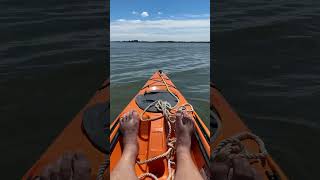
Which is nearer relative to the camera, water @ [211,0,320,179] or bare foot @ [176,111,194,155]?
bare foot @ [176,111,194,155]

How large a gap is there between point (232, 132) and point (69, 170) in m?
1.48

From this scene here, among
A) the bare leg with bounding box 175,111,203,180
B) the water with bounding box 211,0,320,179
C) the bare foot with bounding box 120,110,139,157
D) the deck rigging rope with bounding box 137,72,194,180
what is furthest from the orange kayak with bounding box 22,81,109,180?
the water with bounding box 211,0,320,179

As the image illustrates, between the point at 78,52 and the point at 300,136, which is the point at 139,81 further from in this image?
the point at 300,136

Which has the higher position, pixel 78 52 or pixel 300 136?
pixel 78 52

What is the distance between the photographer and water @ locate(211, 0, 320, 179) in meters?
3.02

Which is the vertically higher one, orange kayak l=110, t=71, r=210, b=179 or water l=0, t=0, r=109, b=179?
water l=0, t=0, r=109, b=179

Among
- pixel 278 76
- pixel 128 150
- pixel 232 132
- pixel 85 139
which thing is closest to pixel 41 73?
pixel 85 139

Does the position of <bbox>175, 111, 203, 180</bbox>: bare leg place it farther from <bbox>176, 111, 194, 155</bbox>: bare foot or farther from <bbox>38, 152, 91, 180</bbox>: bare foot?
<bbox>38, 152, 91, 180</bbox>: bare foot

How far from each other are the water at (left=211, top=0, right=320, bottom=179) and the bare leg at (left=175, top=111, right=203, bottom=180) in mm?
607

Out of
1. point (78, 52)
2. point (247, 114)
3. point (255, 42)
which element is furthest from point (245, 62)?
point (78, 52)

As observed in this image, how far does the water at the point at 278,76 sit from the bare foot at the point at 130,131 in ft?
3.03

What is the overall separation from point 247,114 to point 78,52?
454 cm

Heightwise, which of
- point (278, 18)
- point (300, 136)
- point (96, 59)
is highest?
point (278, 18)

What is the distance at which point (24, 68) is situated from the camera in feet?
17.1
